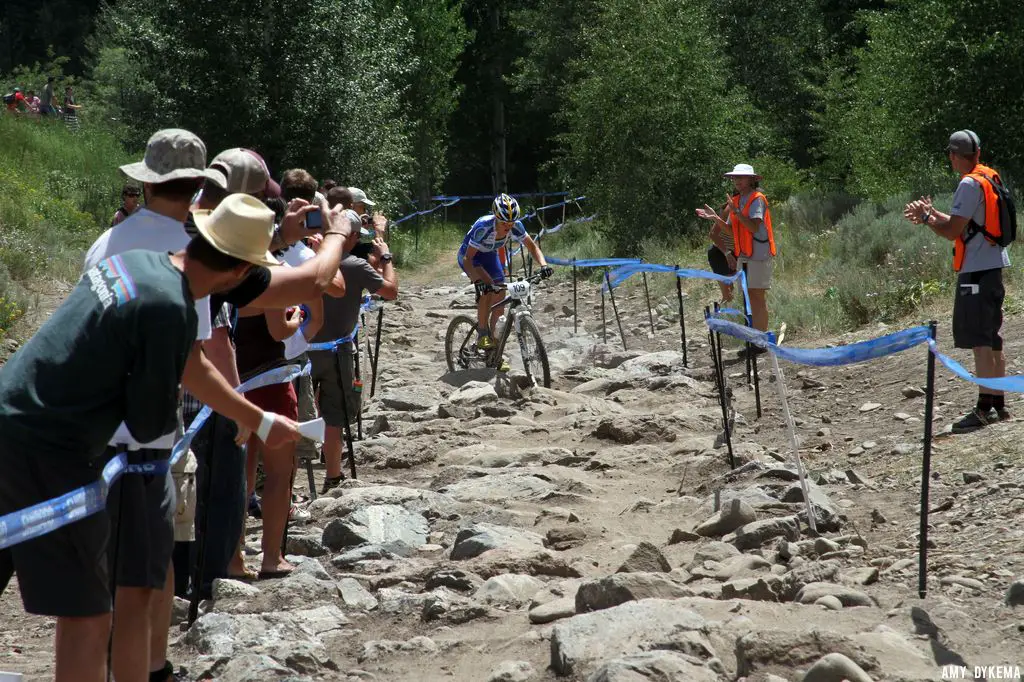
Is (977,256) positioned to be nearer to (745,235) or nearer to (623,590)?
(745,235)

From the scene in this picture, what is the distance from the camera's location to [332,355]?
26.9 ft

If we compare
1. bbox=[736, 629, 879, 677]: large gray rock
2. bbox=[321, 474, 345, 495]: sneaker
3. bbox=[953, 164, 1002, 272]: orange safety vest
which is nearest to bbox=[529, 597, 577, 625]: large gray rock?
bbox=[736, 629, 879, 677]: large gray rock

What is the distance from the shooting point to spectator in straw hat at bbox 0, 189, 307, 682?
3545 millimetres

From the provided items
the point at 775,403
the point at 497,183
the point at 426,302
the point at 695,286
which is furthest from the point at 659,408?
the point at 497,183

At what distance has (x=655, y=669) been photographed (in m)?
4.16

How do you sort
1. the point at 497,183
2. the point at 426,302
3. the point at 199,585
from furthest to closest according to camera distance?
1. the point at 497,183
2. the point at 426,302
3. the point at 199,585

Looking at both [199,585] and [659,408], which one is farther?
[659,408]

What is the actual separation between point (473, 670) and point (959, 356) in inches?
273

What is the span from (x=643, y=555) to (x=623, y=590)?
2.20 feet

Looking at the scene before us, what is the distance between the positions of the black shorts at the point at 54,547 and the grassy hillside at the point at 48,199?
36.2 feet

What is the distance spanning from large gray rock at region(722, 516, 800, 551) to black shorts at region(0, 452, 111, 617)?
3442 mm

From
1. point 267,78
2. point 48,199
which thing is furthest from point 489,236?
point 267,78

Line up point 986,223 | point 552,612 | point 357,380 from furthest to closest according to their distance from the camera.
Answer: point 357,380, point 986,223, point 552,612

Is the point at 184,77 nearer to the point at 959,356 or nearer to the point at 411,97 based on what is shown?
the point at 411,97
